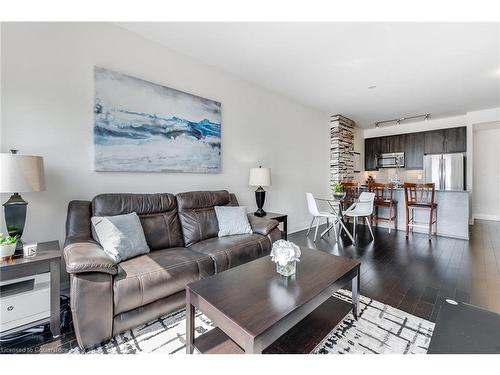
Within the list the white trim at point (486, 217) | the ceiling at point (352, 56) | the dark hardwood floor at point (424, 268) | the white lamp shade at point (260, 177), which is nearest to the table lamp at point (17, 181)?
the ceiling at point (352, 56)

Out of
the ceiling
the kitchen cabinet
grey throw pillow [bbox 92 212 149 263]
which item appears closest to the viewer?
grey throw pillow [bbox 92 212 149 263]

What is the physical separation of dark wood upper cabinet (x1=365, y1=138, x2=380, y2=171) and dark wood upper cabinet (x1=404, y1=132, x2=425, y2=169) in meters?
0.73

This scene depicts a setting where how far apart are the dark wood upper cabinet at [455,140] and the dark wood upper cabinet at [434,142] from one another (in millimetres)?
79

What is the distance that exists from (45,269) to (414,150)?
766 centimetres

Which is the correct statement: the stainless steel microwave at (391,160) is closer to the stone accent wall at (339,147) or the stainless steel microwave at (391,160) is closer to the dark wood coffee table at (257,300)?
the stone accent wall at (339,147)

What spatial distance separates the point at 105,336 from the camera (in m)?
1.46

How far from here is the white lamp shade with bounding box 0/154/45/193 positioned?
1.52m

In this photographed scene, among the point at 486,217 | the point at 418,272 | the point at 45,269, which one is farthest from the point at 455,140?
the point at 45,269

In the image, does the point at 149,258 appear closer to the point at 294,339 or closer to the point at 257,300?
the point at 257,300

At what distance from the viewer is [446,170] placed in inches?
222

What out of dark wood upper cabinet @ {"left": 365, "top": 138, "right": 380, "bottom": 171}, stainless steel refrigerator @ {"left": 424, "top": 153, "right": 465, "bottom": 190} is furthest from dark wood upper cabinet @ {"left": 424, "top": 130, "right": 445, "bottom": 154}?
dark wood upper cabinet @ {"left": 365, "top": 138, "right": 380, "bottom": 171}

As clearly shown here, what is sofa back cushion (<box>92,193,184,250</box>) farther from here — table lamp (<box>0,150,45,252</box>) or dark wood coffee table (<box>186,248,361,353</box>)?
dark wood coffee table (<box>186,248,361,353</box>)

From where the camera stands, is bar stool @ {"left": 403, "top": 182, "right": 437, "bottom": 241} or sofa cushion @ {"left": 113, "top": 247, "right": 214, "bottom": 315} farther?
bar stool @ {"left": 403, "top": 182, "right": 437, "bottom": 241}
